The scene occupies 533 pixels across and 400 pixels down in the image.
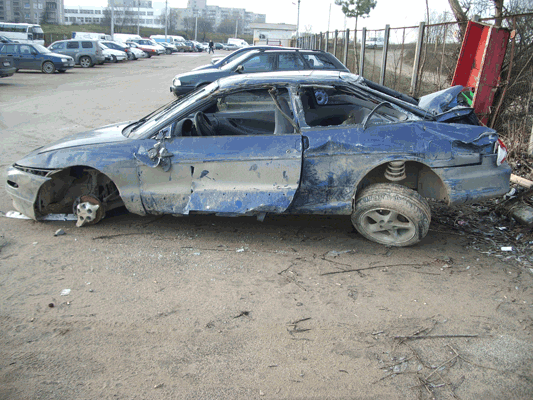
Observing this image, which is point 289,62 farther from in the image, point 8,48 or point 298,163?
point 8,48

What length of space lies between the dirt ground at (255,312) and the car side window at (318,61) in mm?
6943

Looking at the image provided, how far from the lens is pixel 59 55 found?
939 inches

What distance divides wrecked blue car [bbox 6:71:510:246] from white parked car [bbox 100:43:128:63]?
30.5 metres

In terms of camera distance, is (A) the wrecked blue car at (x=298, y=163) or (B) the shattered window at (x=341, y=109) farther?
(B) the shattered window at (x=341, y=109)

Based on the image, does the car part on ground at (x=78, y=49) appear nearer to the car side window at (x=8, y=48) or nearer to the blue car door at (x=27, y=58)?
the blue car door at (x=27, y=58)

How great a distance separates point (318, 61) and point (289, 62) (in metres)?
0.73

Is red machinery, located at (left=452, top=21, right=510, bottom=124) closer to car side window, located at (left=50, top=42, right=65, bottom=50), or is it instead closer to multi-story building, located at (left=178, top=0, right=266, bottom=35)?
car side window, located at (left=50, top=42, right=65, bottom=50)

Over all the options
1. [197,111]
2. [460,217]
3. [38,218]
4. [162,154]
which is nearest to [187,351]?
[162,154]

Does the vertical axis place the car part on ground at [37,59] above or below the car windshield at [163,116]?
above

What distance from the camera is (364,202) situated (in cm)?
434

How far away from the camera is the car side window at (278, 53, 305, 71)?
36.4 ft

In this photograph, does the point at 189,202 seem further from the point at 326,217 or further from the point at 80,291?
the point at 326,217

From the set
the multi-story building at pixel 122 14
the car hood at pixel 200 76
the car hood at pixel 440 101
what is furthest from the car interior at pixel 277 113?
the multi-story building at pixel 122 14

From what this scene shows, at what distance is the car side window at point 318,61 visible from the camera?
36.6 ft
